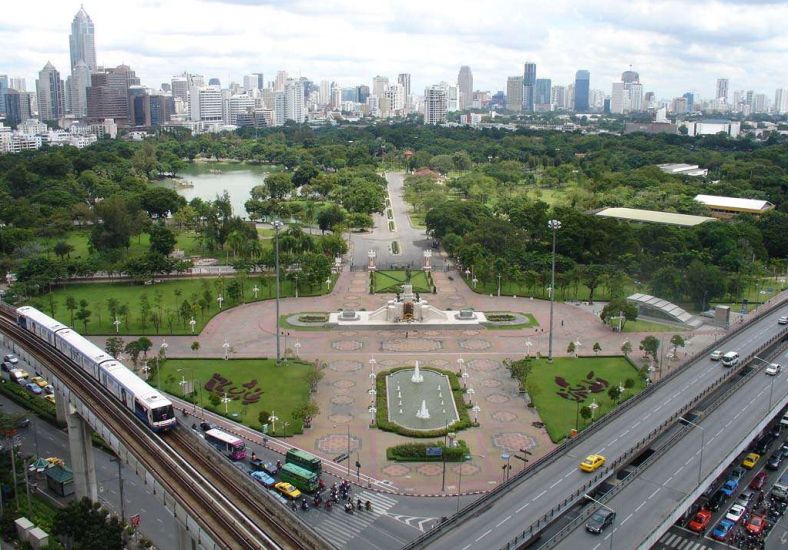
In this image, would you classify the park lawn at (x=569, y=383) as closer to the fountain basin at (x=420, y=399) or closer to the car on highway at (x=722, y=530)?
the fountain basin at (x=420, y=399)

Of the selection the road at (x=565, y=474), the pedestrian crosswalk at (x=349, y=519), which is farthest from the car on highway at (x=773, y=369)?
the pedestrian crosswalk at (x=349, y=519)

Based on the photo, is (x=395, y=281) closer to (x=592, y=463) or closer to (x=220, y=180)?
(x=592, y=463)

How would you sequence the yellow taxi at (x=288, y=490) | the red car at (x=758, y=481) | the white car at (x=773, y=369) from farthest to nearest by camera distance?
the white car at (x=773, y=369) < the red car at (x=758, y=481) < the yellow taxi at (x=288, y=490)

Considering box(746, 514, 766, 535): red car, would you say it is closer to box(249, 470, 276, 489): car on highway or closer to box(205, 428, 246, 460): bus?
box(249, 470, 276, 489): car on highway

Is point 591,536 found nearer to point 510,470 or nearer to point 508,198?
point 510,470

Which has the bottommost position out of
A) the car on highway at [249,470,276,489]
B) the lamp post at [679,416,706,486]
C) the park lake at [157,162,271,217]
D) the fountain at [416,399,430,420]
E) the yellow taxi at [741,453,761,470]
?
the yellow taxi at [741,453,761,470]

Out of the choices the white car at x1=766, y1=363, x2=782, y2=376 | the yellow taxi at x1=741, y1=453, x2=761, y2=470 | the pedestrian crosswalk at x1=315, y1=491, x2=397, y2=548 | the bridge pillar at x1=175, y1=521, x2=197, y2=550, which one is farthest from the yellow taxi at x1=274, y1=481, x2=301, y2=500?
the white car at x1=766, y1=363, x2=782, y2=376
